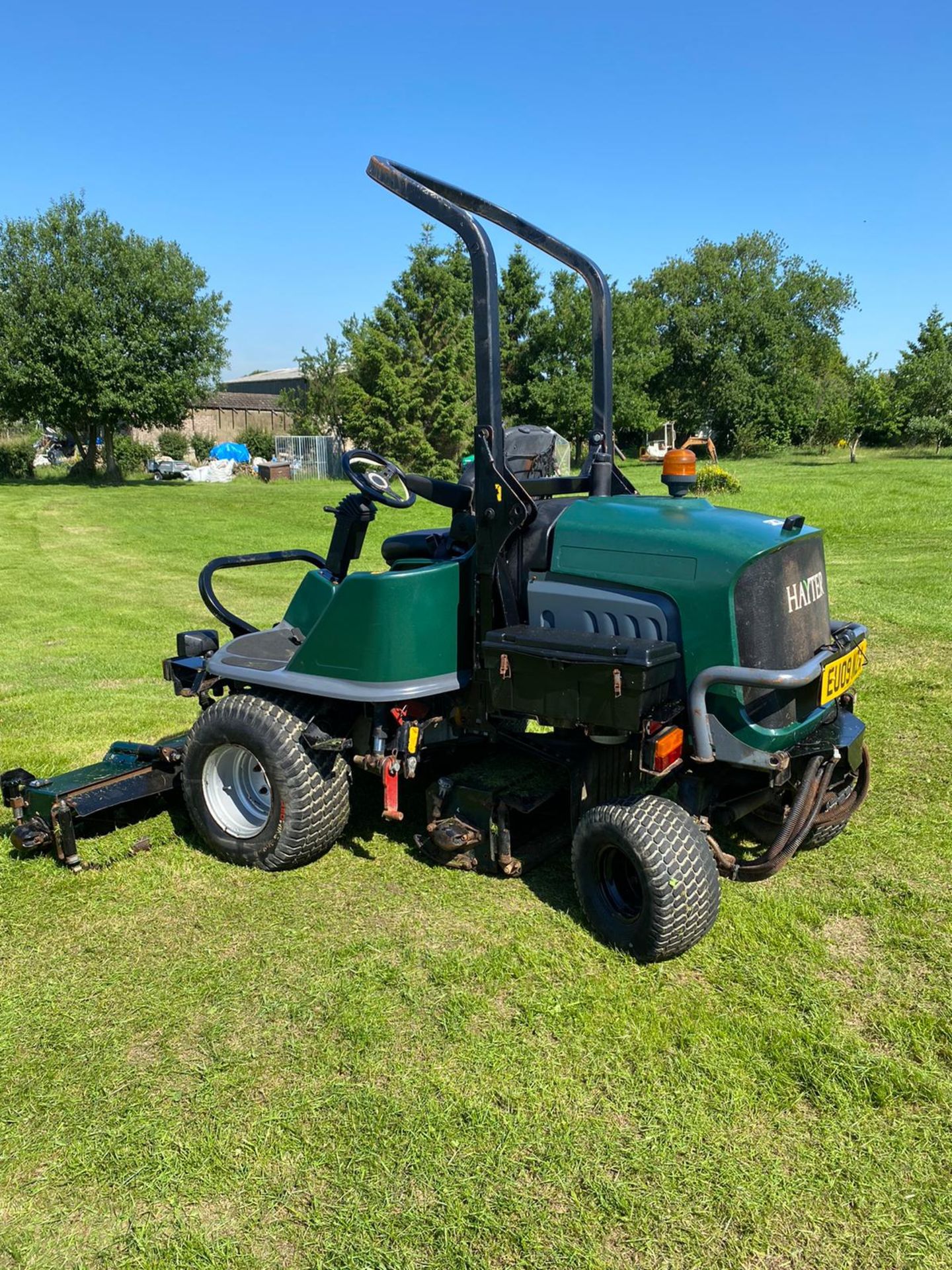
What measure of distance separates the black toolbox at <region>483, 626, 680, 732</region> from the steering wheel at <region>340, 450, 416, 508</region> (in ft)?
2.63

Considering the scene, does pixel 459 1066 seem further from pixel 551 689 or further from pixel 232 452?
pixel 232 452

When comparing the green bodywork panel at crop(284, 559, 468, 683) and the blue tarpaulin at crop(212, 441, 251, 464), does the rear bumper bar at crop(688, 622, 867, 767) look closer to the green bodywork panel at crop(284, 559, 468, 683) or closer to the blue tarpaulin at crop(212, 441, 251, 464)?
the green bodywork panel at crop(284, 559, 468, 683)

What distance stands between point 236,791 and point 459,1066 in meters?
2.03

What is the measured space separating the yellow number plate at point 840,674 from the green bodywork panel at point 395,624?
1.49 metres

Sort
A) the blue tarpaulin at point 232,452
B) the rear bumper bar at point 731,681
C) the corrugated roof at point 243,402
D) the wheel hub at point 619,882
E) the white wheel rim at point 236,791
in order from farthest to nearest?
the corrugated roof at point 243,402 → the blue tarpaulin at point 232,452 → the white wheel rim at point 236,791 → the wheel hub at point 619,882 → the rear bumper bar at point 731,681

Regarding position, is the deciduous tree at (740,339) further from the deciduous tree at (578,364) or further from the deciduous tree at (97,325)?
the deciduous tree at (97,325)

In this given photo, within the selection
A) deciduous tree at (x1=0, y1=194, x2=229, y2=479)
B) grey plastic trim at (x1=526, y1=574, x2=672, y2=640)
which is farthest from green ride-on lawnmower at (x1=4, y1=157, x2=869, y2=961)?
deciduous tree at (x1=0, y1=194, x2=229, y2=479)

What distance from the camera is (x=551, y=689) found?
11.9 ft

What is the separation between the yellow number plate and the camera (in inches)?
149

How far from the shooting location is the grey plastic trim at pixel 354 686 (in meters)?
4.05

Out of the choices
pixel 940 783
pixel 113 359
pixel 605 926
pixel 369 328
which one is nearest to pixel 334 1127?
pixel 605 926

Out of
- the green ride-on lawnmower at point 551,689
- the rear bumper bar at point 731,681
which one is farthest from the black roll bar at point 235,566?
the rear bumper bar at point 731,681

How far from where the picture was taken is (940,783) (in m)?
5.38

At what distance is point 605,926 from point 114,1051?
1.77 metres
